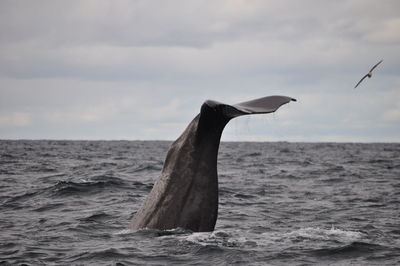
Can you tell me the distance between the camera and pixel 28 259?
8.81 m

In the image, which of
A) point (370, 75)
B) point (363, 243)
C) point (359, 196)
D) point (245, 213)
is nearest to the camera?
point (363, 243)

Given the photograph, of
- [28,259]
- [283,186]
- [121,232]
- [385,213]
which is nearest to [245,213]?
[385,213]

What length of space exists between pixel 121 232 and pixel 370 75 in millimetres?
8155

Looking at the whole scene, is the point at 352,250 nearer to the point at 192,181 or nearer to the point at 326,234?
the point at 326,234

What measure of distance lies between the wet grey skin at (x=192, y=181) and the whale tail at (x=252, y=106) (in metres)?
0.18

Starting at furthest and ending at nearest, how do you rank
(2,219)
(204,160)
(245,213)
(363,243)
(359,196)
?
(359,196)
(245,213)
(2,219)
(363,243)
(204,160)

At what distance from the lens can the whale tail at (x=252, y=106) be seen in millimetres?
7730

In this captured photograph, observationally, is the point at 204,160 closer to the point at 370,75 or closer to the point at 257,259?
the point at 257,259

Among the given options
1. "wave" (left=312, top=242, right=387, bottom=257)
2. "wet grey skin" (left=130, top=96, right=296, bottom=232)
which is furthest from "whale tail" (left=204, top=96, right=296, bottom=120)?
"wave" (left=312, top=242, right=387, bottom=257)

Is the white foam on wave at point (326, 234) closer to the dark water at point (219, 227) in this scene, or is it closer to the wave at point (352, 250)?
the dark water at point (219, 227)

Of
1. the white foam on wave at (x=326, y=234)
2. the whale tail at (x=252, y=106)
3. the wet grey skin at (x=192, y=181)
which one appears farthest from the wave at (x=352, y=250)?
the whale tail at (x=252, y=106)

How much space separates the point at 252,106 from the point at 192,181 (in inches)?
51.0

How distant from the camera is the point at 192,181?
27.7 ft

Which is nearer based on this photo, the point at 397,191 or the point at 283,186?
the point at 397,191
